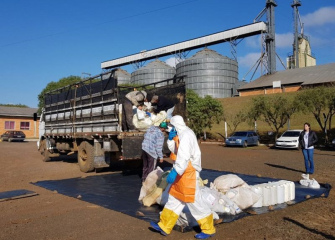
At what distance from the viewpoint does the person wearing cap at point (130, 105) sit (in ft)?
32.8

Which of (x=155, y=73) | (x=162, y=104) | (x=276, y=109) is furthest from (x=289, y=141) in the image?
(x=155, y=73)

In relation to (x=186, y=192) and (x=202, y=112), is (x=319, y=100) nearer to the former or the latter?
(x=202, y=112)

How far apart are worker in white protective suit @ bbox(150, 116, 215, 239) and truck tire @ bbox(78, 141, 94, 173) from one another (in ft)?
21.9

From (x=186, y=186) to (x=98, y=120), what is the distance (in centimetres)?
688

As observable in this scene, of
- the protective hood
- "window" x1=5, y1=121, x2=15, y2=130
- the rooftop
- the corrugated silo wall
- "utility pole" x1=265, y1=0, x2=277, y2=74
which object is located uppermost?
"utility pole" x1=265, y1=0, x2=277, y2=74

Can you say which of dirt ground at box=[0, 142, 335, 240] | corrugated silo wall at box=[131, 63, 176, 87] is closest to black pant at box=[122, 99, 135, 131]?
dirt ground at box=[0, 142, 335, 240]

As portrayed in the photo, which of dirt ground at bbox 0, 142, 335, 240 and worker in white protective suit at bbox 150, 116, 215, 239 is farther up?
worker in white protective suit at bbox 150, 116, 215, 239

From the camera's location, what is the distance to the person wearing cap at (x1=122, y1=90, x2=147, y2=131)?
9.99m

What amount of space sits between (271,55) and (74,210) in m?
54.4

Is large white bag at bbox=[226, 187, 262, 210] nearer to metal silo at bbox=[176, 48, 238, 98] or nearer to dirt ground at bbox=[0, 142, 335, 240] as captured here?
dirt ground at bbox=[0, 142, 335, 240]

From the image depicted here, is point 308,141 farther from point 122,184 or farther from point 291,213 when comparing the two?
point 122,184

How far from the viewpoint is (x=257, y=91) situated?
51719 mm

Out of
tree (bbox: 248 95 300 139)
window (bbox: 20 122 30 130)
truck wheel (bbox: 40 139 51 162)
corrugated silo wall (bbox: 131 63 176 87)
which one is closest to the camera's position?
truck wheel (bbox: 40 139 51 162)

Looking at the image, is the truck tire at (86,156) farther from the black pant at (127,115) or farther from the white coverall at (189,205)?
the white coverall at (189,205)
